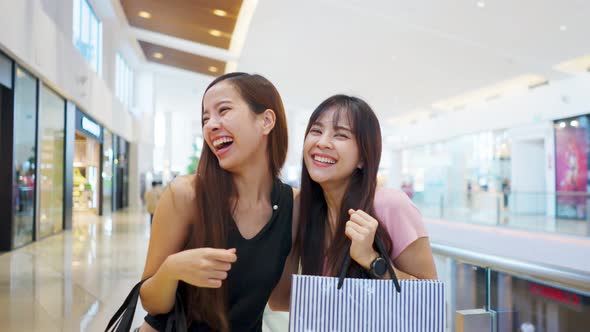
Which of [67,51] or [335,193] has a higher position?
[67,51]

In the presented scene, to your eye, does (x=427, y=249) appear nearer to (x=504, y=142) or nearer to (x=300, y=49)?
(x=300, y=49)

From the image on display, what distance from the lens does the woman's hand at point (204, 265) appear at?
0.97m

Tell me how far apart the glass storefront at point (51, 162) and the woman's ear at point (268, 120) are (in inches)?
365

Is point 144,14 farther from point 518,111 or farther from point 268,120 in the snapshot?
point 268,120

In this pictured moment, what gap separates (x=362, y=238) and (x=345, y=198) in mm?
217

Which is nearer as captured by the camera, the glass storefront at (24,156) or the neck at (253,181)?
the neck at (253,181)

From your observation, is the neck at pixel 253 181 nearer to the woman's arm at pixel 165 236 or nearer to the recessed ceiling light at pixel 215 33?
the woman's arm at pixel 165 236

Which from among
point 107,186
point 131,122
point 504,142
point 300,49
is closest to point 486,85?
point 504,142

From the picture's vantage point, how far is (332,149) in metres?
1.27

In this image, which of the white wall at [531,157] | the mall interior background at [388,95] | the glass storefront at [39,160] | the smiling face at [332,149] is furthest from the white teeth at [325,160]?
the white wall at [531,157]

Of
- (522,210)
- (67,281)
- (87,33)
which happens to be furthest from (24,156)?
(522,210)

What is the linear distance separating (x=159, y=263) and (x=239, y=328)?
0.94 ft

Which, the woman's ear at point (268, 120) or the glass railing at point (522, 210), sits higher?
the woman's ear at point (268, 120)

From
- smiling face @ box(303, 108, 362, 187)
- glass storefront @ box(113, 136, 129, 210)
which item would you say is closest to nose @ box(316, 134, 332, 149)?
smiling face @ box(303, 108, 362, 187)
